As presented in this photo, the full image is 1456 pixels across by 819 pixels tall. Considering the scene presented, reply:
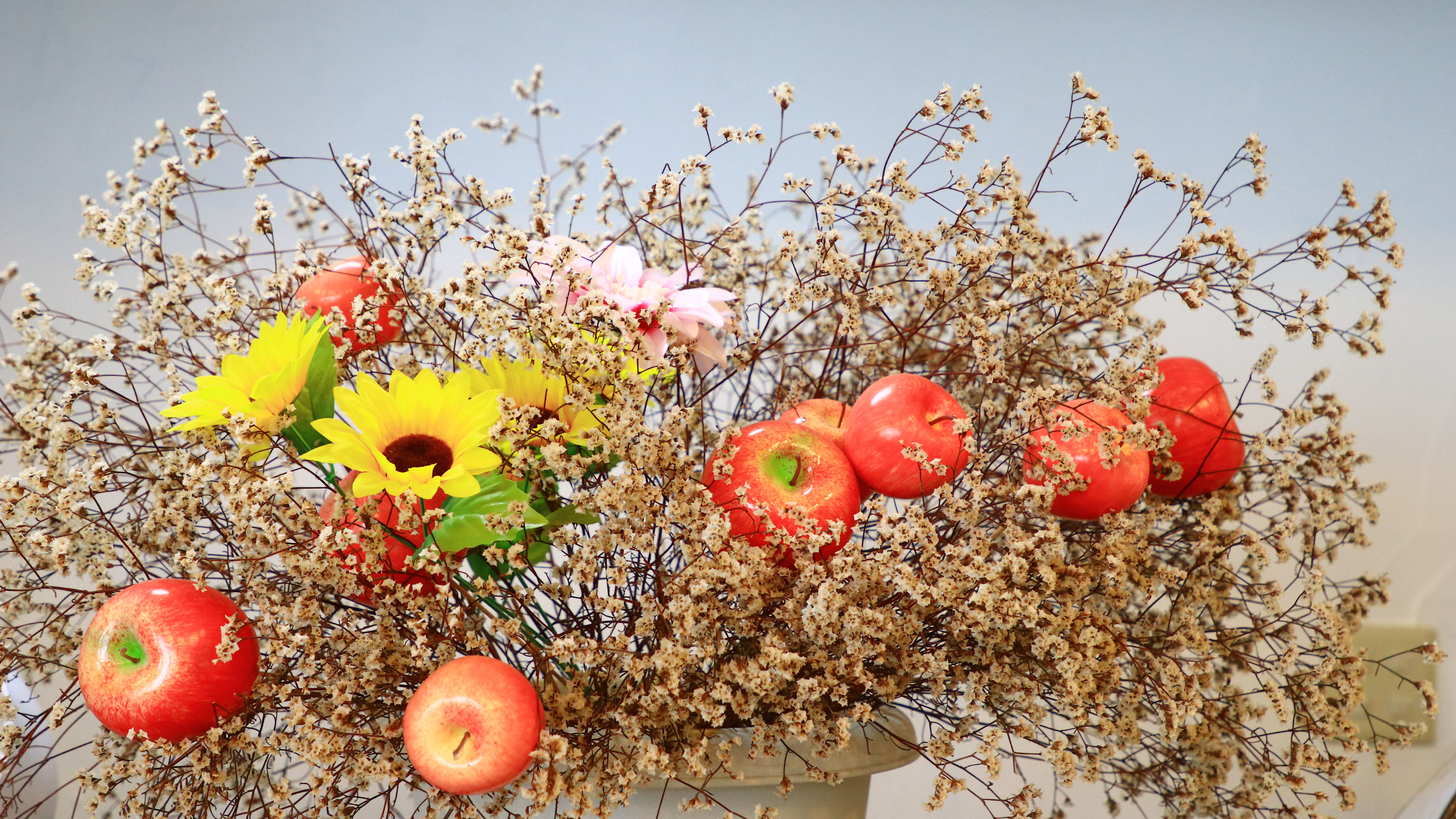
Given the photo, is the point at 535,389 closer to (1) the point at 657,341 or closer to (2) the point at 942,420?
(1) the point at 657,341

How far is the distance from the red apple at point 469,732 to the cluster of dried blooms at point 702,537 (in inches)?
0.8

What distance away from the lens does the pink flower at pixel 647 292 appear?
0.63 metres

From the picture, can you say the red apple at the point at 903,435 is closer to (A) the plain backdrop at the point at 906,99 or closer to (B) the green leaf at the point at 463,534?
(B) the green leaf at the point at 463,534

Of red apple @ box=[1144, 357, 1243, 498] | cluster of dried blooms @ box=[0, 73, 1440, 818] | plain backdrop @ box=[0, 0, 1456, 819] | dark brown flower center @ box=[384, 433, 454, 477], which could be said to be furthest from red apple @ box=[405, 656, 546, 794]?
plain backdrop @ box=[0, 0, 1456, 819]

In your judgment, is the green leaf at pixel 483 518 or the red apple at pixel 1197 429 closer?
the green leaf at pixel 483 518

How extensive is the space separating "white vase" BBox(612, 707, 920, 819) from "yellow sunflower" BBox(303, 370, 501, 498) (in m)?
0.22

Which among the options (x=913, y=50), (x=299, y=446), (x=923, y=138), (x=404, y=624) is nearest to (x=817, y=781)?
(x=404, y=624)

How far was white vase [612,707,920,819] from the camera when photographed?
2.06ft

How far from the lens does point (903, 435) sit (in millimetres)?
645

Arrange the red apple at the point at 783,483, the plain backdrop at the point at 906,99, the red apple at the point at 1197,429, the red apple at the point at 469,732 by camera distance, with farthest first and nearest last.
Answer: the plain backdrop at the point at 906,99 → the red apple at the point at 1197,429 → the red apple at the point at 783,483 → the red apple at the point at 469,732

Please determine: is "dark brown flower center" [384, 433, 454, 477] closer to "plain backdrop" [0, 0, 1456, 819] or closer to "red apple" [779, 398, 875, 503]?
"red apple" [779, 398, 875, 503]

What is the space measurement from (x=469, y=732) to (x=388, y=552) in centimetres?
15

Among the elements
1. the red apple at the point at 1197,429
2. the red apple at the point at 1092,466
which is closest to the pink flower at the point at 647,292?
the red apple at the point at 1092,466

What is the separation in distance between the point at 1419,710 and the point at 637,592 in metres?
0.91
